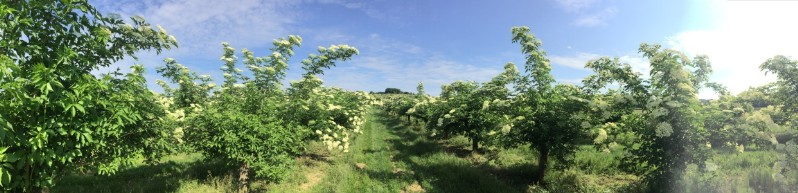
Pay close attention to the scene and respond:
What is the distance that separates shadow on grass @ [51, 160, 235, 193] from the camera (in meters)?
9.55

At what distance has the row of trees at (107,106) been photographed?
4527 mm

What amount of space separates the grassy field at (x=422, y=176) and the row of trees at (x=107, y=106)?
1.52 metres

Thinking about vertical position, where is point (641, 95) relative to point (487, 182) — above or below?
above

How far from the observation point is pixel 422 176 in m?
13.6

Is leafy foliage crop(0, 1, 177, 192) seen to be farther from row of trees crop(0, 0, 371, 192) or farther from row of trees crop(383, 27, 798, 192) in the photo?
row of trees crop(383, 27, 798, 192)

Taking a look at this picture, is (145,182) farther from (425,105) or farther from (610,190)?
(425,105)

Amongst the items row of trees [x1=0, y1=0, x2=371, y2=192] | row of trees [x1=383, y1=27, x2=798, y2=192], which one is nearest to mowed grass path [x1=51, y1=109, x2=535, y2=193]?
row of trees [x1=0, y1=0, x2=371, y2=192]

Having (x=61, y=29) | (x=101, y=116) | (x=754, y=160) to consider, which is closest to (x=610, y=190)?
(x=754, y=160)

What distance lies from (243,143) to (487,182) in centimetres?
780

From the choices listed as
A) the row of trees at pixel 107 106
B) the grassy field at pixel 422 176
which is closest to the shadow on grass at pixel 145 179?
the grassy field at pixel 422 176

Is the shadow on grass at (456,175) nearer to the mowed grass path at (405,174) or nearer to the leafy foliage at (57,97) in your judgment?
the mowed grass path at (405,174)

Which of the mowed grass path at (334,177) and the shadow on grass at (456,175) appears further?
the shadow on grass at (456,175)

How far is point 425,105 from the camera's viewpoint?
A: 26.2 metres

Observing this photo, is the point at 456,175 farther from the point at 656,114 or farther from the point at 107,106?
the point at 107,106
